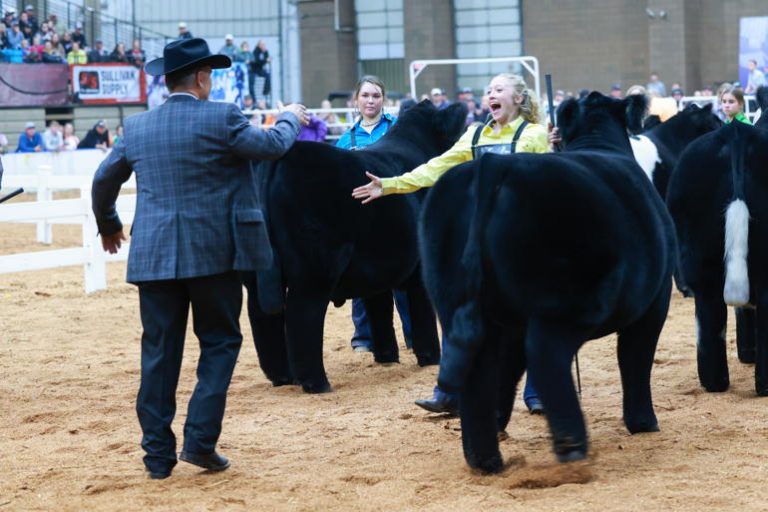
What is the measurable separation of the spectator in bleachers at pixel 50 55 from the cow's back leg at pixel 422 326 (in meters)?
24.2

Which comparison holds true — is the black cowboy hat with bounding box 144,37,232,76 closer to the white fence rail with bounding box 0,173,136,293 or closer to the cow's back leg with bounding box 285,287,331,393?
the cow's back leg with bounding box 285,287,331,393

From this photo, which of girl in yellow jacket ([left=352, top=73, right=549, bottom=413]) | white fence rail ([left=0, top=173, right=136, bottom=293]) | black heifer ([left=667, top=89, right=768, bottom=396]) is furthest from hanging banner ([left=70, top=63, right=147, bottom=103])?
black heifer ([left=667, top=89, right=768, bottom=396])

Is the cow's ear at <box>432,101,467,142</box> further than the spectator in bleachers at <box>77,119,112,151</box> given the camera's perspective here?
No

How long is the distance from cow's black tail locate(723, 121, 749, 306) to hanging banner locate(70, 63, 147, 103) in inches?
1043

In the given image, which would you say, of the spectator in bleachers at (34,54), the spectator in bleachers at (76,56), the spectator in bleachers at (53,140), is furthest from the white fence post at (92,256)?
the spectator in bleachers at (76,56)

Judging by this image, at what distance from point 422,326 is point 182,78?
342cm

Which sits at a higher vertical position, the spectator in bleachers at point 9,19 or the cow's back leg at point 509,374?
the spectator in bleachers at point 9,19

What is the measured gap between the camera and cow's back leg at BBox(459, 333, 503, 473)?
5.32 m

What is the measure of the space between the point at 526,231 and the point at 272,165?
2.83 m

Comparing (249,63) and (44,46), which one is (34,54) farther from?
(249,63)

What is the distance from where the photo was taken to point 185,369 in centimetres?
873

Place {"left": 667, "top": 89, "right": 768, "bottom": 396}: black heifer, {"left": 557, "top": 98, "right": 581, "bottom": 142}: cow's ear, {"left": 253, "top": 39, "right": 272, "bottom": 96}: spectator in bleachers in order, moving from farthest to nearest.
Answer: {"left": 253, "top": 39, "right": 272, "bottom": 96}: spectator in bleachers
{"left": 667, "top": 89, "right": 768, "bottom": 396}: black heifer
{"left": 557, "top": 98, "right": 581, "bottom": 142}: cow's ear

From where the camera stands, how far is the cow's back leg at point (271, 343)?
26.1 feet

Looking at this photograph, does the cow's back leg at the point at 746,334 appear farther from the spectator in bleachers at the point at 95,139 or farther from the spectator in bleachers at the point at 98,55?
the spectator in bleachers at the point at 98,55
